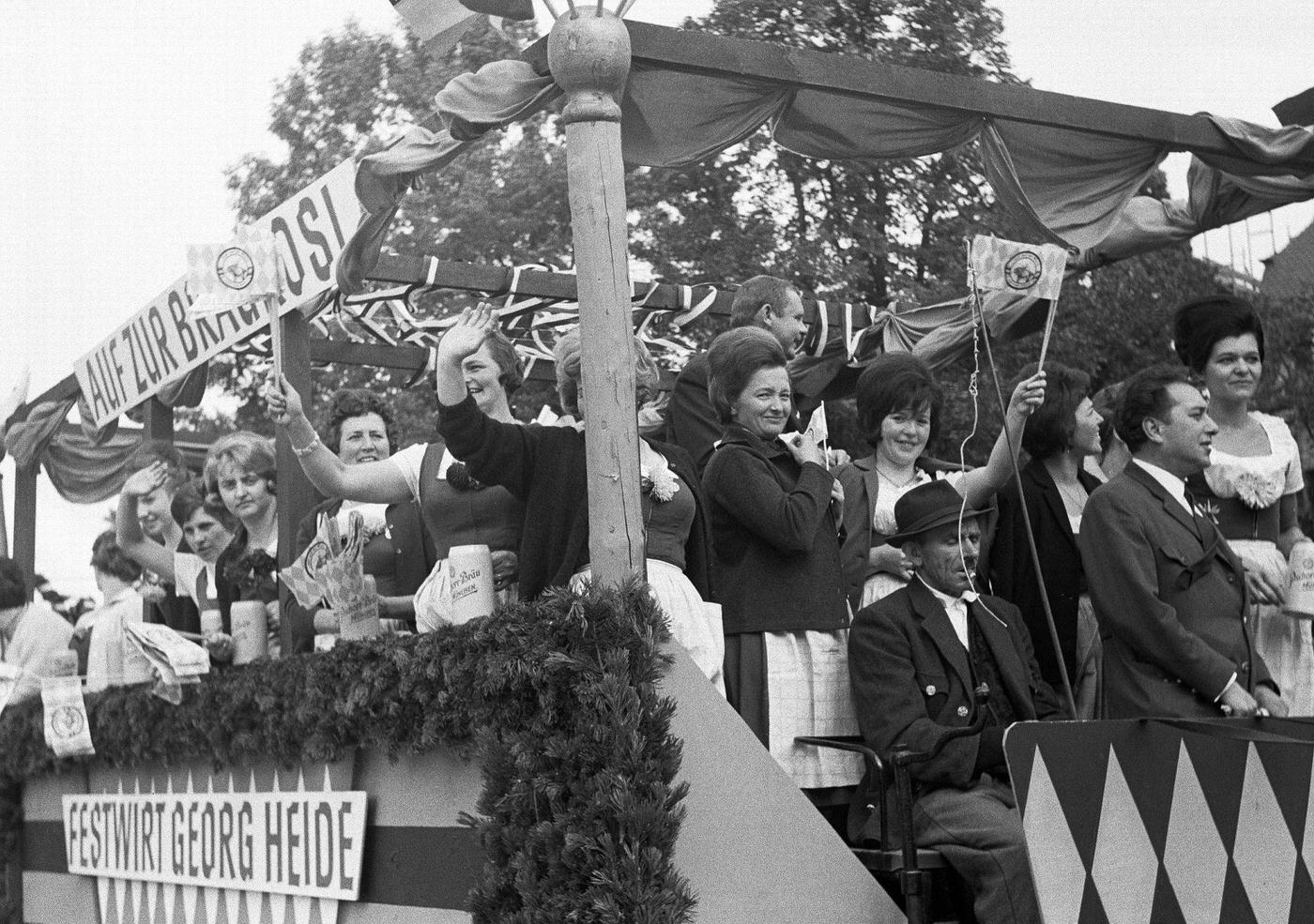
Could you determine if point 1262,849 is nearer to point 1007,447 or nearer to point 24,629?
point 1007,447

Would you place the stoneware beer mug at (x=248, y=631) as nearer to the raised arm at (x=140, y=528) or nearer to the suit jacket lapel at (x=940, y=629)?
the raised arm at (x=140, y=528)

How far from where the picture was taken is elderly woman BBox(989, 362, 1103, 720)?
6062 mm

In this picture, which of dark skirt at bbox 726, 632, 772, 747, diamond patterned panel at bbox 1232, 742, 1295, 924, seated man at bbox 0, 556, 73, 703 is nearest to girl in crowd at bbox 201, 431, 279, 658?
seated man at bbox 0, 556, 73, 703

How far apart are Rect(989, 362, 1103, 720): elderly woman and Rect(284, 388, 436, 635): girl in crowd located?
2135 millimetres

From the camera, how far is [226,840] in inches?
237

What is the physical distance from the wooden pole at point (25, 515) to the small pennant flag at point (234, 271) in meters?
6.76

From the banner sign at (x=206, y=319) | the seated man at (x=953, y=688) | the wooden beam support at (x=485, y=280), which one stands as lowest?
the seated man at (x=953, y=688)

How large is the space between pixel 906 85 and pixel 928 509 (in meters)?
1.31

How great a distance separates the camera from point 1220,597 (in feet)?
17.3

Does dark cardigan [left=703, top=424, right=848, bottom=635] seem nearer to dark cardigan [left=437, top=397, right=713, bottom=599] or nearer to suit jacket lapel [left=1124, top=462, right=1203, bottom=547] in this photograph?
dark cardigan [left=437, top=397, right=713, bottom=599]

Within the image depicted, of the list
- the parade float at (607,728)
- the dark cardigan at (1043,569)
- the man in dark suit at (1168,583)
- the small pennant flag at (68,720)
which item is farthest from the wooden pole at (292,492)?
the man in dark suit at (1168,583)

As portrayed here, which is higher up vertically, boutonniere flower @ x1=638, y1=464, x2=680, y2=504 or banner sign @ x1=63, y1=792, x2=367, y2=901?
boutonniere flower @ x1=638, y1=464, x2=680, y2=504

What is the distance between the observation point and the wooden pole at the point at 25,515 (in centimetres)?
1227

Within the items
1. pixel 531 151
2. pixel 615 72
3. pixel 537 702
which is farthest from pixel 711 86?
pixel 531 151
